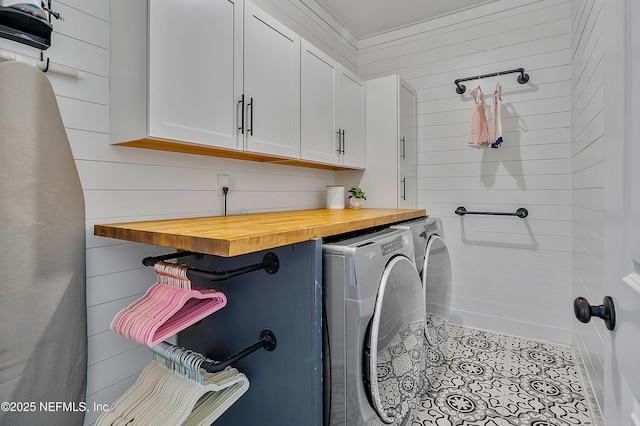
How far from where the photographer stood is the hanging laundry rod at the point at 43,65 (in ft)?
Result: 3.53

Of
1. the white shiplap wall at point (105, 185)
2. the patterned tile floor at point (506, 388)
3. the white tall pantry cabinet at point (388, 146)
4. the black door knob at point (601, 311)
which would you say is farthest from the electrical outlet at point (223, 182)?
the black door knob at point (601, 311)

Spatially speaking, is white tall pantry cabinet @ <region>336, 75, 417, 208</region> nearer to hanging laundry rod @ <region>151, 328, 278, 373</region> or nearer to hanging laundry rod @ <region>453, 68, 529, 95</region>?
hanging laundry rod @ <region>453, 68, 529, 95</region>

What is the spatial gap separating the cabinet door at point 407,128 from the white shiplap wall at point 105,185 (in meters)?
1.70

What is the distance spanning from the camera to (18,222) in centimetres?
102

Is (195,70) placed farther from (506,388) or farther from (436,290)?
(506,388)

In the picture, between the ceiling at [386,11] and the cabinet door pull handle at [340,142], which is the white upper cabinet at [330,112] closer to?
the cabinet door pull handle at [340,142]

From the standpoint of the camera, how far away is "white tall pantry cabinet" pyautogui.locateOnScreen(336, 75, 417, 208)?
272 centimetres

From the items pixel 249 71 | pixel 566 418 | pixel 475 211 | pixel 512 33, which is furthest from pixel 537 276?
pixel 249 71

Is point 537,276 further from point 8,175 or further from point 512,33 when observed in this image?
point 8,175

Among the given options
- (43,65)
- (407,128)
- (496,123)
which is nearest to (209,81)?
(43,65)

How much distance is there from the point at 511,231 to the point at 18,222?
302 centimetres

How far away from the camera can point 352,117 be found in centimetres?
267

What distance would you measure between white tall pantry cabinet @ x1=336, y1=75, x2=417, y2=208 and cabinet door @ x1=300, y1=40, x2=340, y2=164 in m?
0.50

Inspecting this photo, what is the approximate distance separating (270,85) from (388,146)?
1.28 meters
